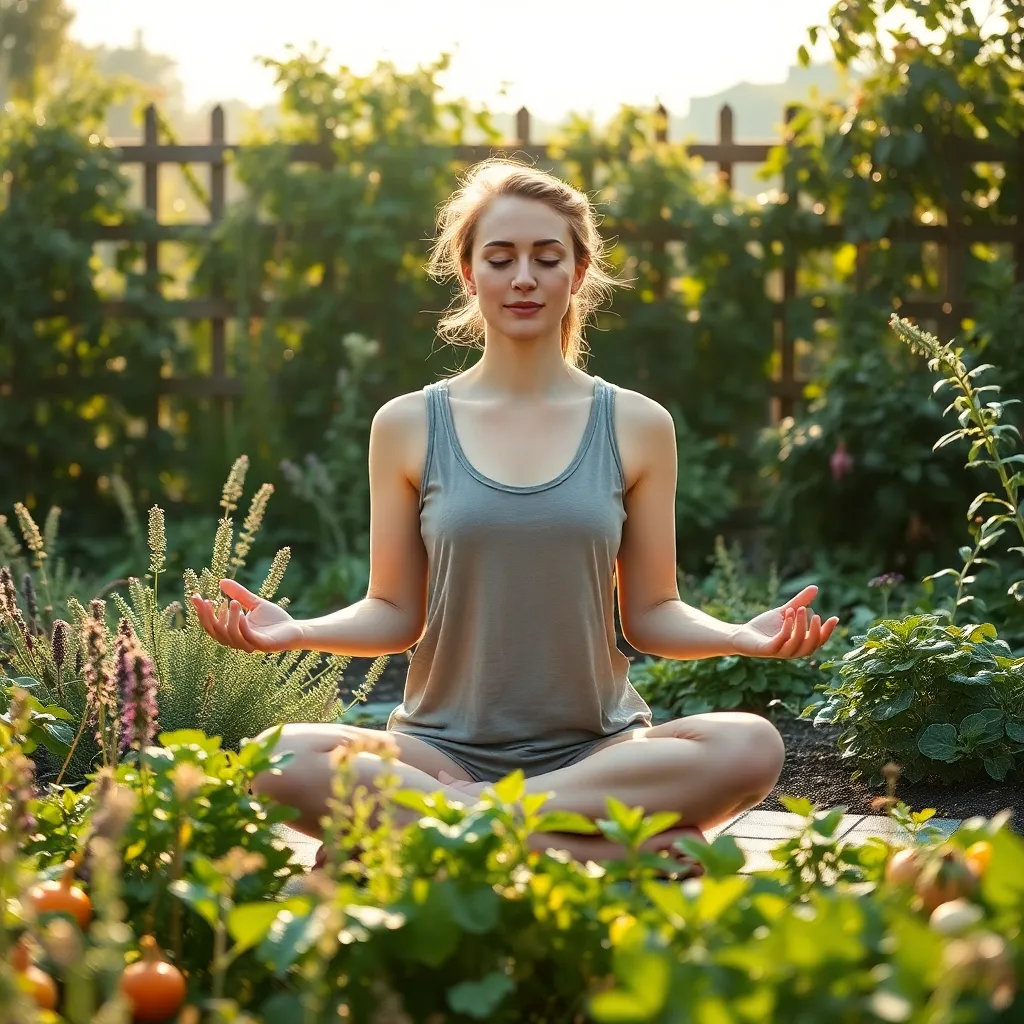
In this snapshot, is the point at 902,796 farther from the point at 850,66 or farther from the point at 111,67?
the point at 111,67

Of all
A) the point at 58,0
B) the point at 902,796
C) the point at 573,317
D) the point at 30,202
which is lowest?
the point at 902,796

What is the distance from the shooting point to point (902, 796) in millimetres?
3049

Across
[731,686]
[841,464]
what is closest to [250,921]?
[731,686]

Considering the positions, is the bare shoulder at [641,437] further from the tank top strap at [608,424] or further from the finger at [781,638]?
the finger at [781,638]

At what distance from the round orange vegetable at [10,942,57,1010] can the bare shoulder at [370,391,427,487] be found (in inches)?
48.8

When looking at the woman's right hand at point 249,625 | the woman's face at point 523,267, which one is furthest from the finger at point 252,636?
the woman's face at point 523,267

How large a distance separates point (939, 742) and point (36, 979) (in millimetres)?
2058

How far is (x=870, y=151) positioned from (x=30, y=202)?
3.58 meters

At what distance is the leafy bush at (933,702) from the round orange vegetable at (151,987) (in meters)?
1.88

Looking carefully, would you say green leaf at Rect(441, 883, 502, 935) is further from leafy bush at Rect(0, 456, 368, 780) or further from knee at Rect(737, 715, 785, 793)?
leafy bush at Rect(0, 456, 368, 780)

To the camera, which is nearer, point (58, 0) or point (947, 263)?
point (947, 263)

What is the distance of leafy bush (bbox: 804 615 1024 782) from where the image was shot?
2.99 meters

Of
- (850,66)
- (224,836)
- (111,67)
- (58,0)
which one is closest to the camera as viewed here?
(224,836)

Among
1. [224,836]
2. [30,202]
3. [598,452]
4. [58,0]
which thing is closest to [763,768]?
[598,452]
